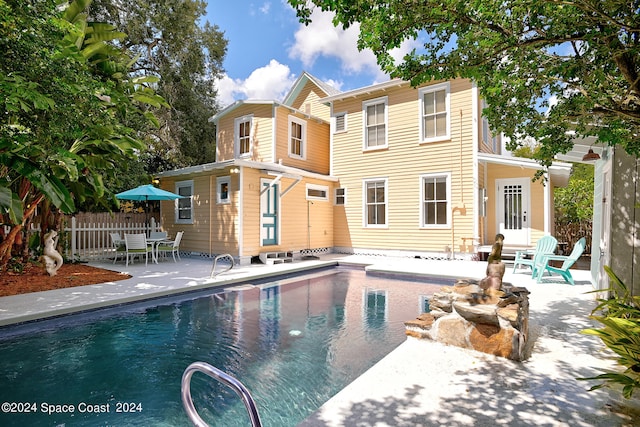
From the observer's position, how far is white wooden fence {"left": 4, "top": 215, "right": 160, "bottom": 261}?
34.5 feet

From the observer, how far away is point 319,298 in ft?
23.6

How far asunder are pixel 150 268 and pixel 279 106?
25.2 feet

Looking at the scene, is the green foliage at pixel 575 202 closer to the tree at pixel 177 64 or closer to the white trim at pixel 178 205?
the white trim at pixel 178 205

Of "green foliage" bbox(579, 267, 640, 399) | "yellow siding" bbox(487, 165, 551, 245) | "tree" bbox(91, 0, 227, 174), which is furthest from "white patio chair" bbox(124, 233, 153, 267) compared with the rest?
"yellow siding" bbox(487, 165, 551, 245)

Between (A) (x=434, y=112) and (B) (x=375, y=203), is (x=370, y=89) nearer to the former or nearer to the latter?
(A) (x=434, y=112)

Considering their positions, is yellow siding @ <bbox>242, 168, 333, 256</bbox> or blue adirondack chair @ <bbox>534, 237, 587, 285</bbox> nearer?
blue adirondack chair @ <bbox>534, 237, 587, 285</bbox>

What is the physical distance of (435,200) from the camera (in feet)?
39.4

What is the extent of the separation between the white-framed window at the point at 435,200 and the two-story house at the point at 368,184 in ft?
0.12

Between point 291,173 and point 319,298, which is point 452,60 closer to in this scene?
point 319,298

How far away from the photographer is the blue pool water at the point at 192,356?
2.99 metres

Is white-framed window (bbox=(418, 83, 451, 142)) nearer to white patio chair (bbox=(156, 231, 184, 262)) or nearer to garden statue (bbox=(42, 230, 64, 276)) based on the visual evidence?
white patio chair (bbox=(156, 231, 184, 262))

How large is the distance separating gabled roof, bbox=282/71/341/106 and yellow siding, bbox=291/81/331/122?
180 millimetres

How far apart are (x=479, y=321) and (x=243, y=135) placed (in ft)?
41.8

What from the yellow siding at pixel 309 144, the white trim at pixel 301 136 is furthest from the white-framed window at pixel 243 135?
the white trim at pixel 301 136
